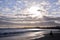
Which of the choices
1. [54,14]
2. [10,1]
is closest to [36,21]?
[54,14]

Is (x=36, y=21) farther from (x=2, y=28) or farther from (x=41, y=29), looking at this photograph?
(x=2, y=28)


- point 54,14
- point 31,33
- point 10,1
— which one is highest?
point 10,1

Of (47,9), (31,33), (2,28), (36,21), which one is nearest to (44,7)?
(47,9)

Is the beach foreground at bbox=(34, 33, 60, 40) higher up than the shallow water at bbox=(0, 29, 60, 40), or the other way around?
the shallow water at bbox=(0, 29, 60, 40)

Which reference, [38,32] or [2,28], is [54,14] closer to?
[38,32]

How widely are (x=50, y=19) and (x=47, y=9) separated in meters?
0.15

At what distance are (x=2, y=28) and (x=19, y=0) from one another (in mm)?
472

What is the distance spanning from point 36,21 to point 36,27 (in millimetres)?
87

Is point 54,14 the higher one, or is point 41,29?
point 54,14

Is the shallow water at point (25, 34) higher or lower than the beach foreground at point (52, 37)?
higher

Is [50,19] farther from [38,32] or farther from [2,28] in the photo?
[2,28]

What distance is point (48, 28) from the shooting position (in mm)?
2873

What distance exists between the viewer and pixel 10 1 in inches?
114

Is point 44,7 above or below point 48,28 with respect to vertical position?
above
